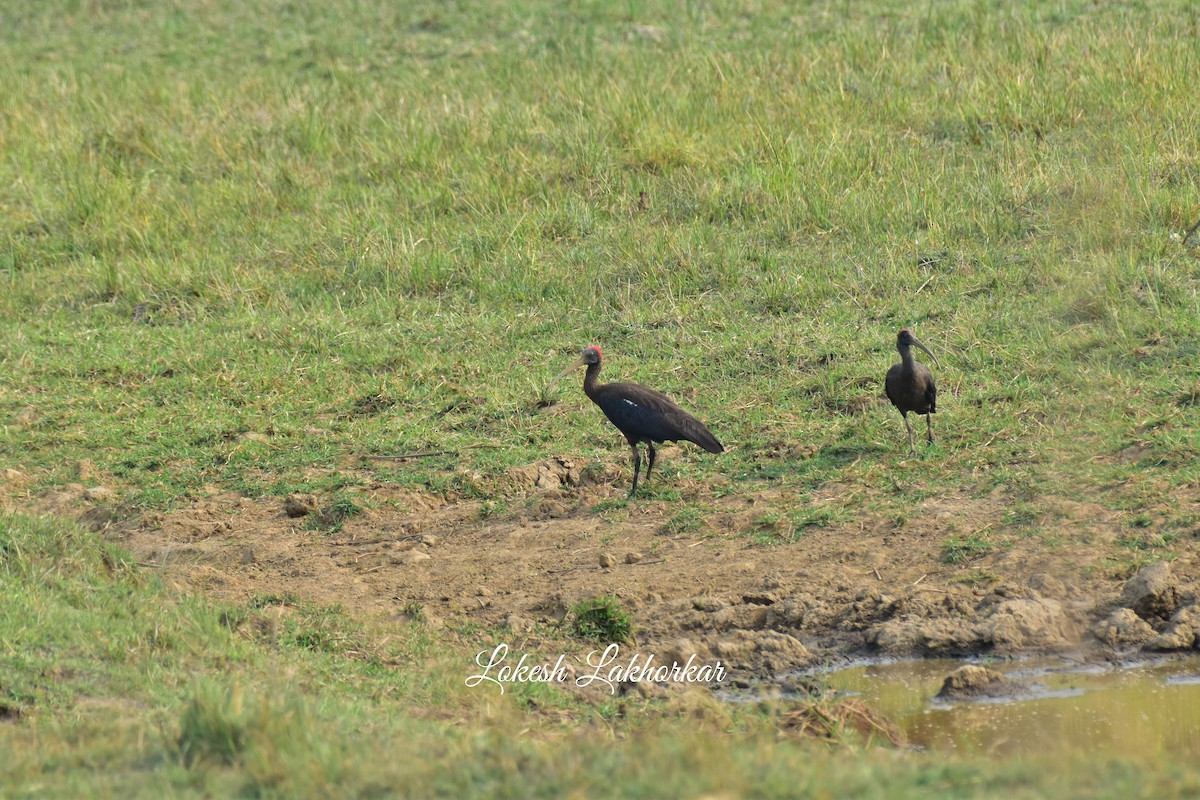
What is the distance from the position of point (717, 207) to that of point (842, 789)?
23.9 ft

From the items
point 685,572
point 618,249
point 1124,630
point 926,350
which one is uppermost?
point 926,350

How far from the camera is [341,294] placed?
1084 centimetres

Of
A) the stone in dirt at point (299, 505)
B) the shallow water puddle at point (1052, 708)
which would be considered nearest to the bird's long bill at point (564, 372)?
the stone in dirt at point (299, 505)

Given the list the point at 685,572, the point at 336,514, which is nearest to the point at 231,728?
the point at 685,572

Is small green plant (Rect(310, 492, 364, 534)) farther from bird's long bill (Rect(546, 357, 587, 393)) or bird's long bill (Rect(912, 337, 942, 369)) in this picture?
bird's long bill (Rect(912, 337, 942, 369))

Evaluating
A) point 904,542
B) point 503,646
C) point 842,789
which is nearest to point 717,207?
point 904,542

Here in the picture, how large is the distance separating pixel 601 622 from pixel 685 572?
0.69 m

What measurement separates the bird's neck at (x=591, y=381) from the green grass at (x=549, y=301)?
40cm

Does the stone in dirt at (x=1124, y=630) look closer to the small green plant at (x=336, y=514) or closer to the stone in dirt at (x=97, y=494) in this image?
the small green plant at (x=336, y=514)

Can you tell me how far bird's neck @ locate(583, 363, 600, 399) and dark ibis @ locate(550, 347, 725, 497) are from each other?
0.11m

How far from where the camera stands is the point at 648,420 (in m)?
7.89

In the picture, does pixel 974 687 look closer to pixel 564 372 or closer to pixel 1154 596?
pixel 1154 596

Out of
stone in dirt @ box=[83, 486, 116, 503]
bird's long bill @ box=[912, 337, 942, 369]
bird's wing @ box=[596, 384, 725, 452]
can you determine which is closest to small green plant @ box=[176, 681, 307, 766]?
bird's wing @ box=[596, 384, 725, 452]

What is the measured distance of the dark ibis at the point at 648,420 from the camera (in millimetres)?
7844
